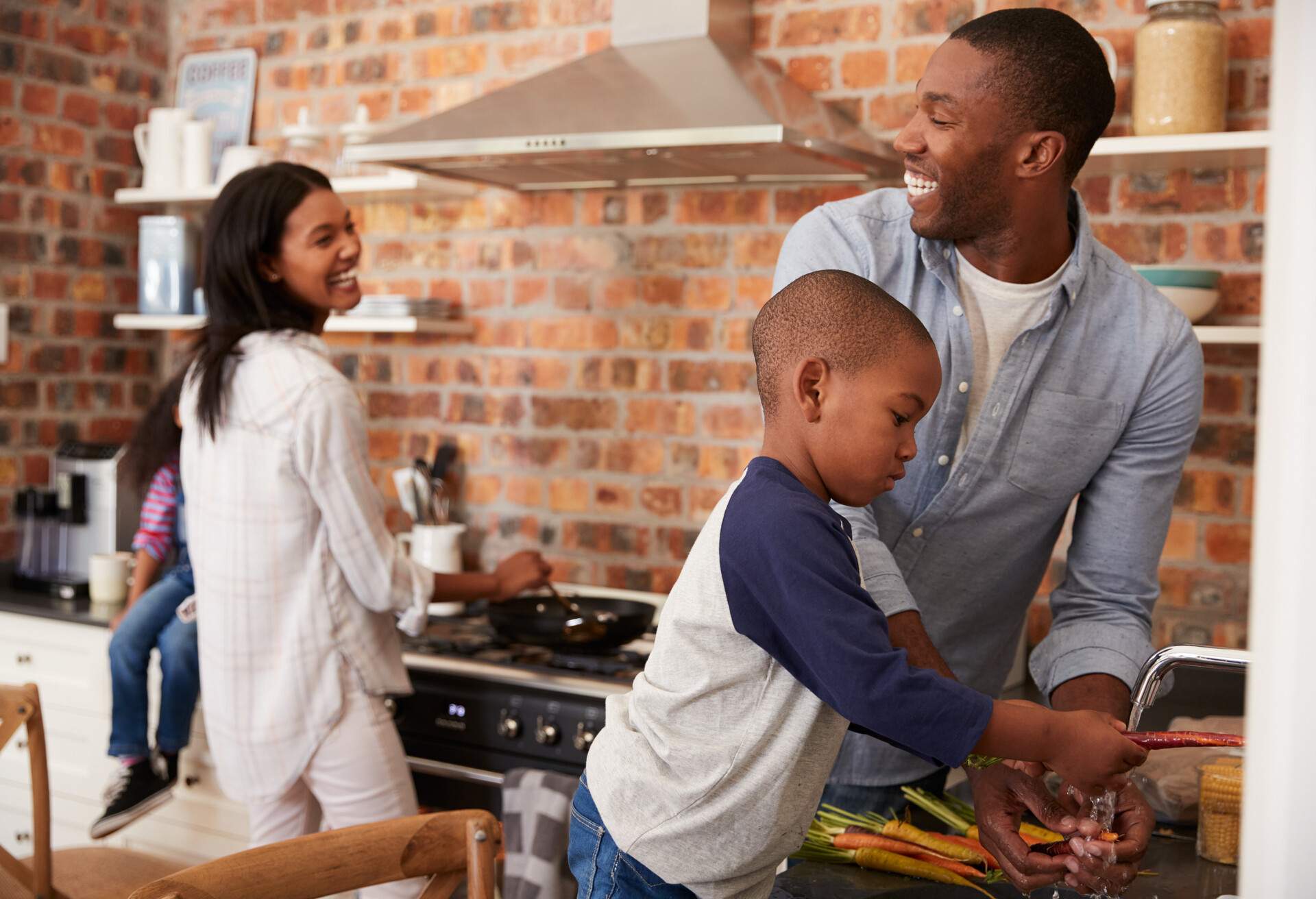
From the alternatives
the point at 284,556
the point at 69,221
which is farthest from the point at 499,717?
the point at 69,221

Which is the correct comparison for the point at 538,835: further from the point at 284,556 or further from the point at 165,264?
the point at 165,264

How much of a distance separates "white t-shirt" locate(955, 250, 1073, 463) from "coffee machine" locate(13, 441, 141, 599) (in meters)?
2.39

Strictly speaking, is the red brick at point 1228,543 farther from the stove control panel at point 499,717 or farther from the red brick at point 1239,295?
the stove control panel at point 499,717

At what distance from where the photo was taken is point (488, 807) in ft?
8.17

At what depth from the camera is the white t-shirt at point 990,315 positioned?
4.91 ft

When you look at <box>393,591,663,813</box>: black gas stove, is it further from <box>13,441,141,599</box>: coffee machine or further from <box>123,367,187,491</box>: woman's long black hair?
<box>13,441,141,599</box>: coffee machine

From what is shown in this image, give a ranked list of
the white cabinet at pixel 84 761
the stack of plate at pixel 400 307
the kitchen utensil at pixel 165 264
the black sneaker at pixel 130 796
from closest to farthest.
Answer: the black sneaker at pixel 130 796
the white cabinet at pixel 84 761
the stack of plate at pixel 400 307
the kitchen utensil at pixel 165 264

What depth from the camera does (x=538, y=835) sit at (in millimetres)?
2281

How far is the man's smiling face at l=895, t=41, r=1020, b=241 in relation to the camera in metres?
1.37

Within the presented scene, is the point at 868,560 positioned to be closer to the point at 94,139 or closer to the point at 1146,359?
the point at 1146,359

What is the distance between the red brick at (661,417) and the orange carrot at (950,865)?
70.6 inches

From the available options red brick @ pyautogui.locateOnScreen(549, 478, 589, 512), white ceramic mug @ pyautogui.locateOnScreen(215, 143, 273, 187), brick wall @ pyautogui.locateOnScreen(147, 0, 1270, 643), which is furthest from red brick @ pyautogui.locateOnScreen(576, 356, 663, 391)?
white ceramic mug @ pyautogui.locateOnScreen(215, 143, 273, 187)

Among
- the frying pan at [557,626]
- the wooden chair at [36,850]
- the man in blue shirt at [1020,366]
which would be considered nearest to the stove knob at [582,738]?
the frying pan at [557,626]

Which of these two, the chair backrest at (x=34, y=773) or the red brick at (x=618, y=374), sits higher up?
the red brick at (x=618, y=374)
